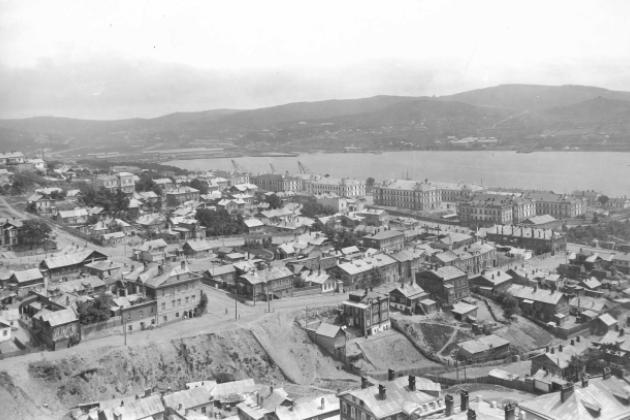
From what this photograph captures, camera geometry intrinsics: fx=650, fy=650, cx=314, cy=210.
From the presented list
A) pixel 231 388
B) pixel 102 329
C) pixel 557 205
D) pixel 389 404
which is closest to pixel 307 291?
pixel 102 329

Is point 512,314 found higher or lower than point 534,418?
lower

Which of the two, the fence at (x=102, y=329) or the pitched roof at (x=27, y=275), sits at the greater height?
the pitched roof at (x=27, y=275)

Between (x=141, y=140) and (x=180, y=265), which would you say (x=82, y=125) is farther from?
(x=180, y=265)

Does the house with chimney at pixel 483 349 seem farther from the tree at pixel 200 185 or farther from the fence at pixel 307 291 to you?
the tree at pixel 200 185

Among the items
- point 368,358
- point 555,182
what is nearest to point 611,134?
point 555,182

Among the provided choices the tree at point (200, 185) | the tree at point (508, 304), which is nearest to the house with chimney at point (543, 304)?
the tree at point (508, 304)

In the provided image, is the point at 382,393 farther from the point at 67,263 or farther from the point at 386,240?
the point at 386,240

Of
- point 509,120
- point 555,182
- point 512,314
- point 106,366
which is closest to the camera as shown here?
point 106,366
